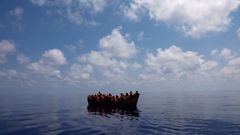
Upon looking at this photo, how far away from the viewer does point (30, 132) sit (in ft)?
101

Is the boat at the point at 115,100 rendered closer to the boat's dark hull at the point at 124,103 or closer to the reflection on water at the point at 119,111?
the boat's dark hull at the point at 124,103

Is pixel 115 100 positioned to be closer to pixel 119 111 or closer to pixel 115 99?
pixel 115 99

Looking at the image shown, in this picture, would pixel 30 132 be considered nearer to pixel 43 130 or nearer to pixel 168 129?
pixel 43 130

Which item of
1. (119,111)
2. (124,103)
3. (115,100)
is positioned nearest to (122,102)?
(124,103)

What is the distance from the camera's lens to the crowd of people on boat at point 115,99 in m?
58.6

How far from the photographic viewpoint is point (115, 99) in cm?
6069

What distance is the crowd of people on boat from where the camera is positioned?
192 feet

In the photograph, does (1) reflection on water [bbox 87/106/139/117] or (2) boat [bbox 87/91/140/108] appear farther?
(2) boat [bbox 87/91/140/108]

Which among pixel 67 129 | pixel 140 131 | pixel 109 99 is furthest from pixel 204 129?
pixel 109 99

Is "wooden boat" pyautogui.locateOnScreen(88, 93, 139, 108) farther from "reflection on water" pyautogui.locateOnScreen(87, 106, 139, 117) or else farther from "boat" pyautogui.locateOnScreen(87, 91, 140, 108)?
"reflection on water" pyautogui.locateOnScreen(87, 106, 139, 117)

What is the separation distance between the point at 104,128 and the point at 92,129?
1392 millimetres

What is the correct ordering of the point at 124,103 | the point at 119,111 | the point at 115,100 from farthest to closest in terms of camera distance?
the point at 115,100 < the point at 124,103 < the point at 119,111

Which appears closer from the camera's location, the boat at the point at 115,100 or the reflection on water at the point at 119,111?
the reflection on water at the point at 119,111

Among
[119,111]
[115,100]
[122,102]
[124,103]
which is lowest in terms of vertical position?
[119,111]
